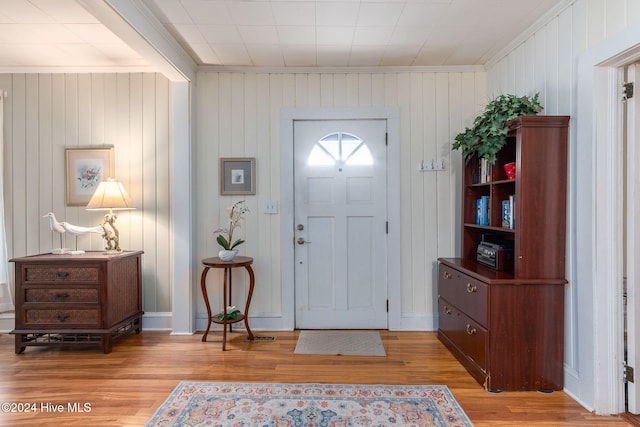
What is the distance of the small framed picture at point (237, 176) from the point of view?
3.69 m

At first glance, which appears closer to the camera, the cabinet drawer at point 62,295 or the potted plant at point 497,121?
the potted plant at point 497,121

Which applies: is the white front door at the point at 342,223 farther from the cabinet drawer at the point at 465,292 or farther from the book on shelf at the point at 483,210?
the book on shelf at the point at 483,210

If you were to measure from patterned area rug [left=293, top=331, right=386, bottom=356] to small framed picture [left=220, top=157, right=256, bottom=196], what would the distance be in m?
1.46

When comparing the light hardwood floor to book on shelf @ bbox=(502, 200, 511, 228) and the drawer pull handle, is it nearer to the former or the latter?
the drawer pull handle

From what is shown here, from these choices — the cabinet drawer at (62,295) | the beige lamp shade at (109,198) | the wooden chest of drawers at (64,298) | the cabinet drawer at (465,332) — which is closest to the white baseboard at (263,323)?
the cabinet drawer at (465,332)

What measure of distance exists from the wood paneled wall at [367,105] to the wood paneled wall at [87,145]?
0.47 meters

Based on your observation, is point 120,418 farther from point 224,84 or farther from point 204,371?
point 224,84

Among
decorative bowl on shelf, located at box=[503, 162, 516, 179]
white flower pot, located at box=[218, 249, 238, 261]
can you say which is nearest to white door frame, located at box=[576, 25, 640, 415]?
decorative bowl on shelf, located at box=[503, 162, 516, 179]

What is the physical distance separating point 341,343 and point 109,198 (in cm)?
240

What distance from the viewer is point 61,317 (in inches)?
123

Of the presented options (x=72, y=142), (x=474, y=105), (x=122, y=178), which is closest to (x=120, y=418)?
(x=122, y=178)

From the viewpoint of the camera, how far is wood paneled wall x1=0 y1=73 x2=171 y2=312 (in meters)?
3.67

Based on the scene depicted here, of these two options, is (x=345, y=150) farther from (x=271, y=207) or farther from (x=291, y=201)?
(x=271, y=207)

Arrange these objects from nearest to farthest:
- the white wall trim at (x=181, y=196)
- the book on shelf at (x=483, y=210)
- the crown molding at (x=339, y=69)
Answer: the book on shelf at (x=483, y=210), the white wall trim at (x=181, y=196), the crown molding at (x=339, y=69)
